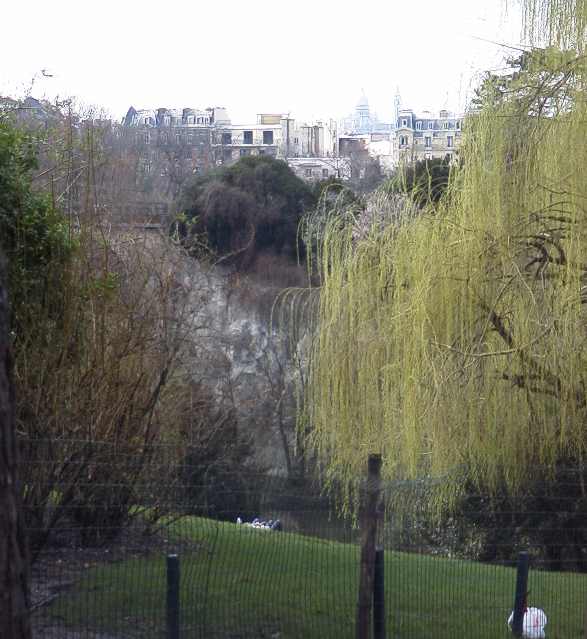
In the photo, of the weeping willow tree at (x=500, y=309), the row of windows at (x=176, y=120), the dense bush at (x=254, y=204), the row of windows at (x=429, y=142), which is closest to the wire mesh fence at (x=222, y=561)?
the weeping willow tree at (x=500, y=309)

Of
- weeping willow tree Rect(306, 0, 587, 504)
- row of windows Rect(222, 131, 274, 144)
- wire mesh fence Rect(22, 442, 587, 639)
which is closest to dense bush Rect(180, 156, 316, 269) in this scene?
weeping willow tree Rect(306, 0, 587, 504)

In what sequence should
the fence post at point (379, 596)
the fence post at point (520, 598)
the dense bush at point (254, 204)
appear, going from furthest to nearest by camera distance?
the dense bush at point (254, 204) → the fence post at point (520, 598) → the fence post at point (379, 596)

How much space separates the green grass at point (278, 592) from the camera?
6.61 meters

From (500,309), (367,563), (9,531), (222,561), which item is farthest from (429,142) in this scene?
(9,531)

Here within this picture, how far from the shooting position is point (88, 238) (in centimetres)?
891

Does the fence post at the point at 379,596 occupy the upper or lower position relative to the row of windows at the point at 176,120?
lower

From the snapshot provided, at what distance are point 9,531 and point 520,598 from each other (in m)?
4.75

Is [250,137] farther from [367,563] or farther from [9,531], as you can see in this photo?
[9,531]

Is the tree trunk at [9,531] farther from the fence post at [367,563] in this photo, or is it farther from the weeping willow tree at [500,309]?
the weeping willow tree at [500,309]

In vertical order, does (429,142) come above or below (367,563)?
above

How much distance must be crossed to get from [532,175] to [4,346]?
17.3ft

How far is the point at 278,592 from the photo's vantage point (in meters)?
7.01

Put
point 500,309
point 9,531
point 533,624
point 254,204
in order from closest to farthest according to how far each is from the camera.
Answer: point 9,531, point 533,624, point 500,309, point 254,204

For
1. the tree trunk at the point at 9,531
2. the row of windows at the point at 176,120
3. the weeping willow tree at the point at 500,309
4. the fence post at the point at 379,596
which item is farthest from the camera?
the row of windows at the point at 176,120
